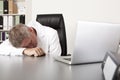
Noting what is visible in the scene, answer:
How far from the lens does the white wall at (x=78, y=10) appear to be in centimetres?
274

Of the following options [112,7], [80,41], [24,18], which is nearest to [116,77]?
[80,41]

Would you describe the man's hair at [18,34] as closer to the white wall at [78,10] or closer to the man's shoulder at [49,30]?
the man's shoulder at [49,30]

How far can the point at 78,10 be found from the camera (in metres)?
2.93

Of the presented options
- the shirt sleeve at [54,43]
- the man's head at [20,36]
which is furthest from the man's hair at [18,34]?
the shirt sleeve at [54,43]

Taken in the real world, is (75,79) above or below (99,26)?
below

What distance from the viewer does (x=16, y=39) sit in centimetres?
175

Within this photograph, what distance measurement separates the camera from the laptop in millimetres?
1154

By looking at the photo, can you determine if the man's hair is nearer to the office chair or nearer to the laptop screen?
the office chair

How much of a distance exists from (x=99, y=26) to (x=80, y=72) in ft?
1.01

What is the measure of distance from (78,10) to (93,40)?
5.80 ft

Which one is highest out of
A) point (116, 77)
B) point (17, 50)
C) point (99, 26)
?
point (99, 26)

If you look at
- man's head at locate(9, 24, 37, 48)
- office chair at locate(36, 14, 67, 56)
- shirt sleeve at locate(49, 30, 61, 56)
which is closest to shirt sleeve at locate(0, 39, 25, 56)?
man's head at locate(9, 24, 37, 48)

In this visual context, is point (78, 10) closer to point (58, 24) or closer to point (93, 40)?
point (58, 24)

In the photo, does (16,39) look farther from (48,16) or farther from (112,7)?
(112,7)
